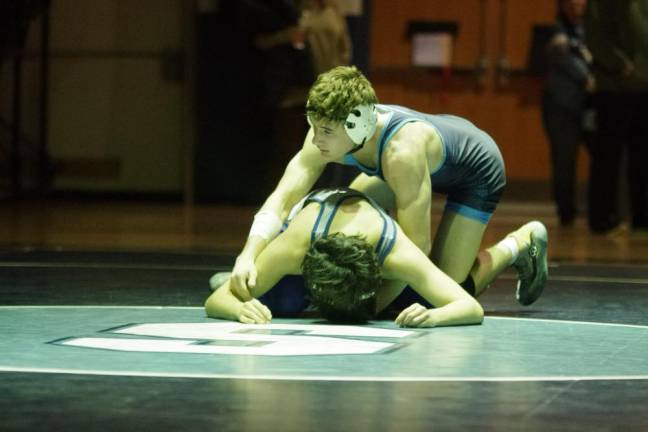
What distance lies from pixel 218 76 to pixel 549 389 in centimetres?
957

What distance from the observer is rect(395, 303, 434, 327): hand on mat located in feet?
15.5

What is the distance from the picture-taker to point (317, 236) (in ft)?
15.7

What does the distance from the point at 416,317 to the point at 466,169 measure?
2.91 feet

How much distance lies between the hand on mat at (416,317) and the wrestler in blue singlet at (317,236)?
175 millimetres

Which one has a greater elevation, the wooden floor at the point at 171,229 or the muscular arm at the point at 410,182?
the muscular arm at the point at 410,182

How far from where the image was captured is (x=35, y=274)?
21.6 feet

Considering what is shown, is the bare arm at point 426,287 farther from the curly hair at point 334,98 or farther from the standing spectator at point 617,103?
the standing spectator at point 617,103

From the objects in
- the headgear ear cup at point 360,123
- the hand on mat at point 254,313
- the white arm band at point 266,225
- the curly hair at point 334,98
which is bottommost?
the hand on mat at point 254,313

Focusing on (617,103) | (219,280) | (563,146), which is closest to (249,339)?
(219,280)

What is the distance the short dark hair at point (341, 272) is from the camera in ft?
15.2

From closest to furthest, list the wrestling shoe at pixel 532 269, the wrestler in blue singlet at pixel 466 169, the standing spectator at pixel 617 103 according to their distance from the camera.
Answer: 1. the wrestler in blue singlet at pixel 466 169
2. the wrestling shoe at pixel 532 269
3. the standing spectator at pixel 617 103

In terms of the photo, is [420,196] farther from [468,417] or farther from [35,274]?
[35,274]

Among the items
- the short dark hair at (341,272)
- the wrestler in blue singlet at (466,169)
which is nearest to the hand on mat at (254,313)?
the short dark hair at (341,272)

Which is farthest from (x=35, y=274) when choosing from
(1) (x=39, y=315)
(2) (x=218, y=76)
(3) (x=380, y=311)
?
(2) (x=218, y=76)
